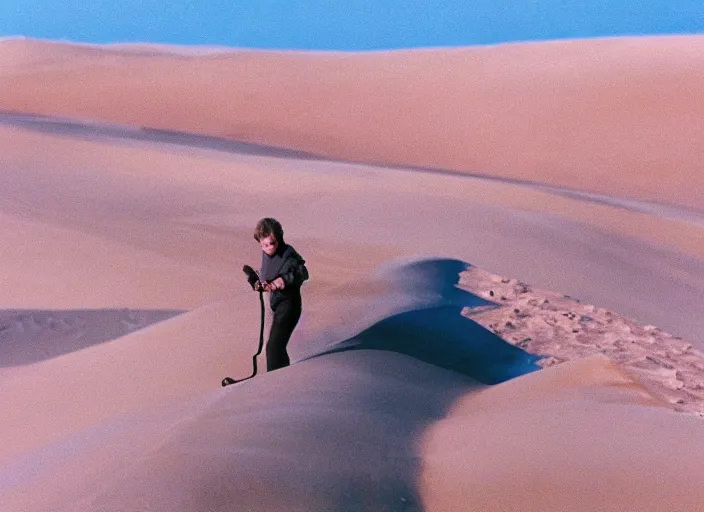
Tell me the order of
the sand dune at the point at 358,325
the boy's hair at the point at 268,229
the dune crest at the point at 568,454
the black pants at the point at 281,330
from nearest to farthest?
the dune crest at the point at 568,454 → the sand dune at the point at 358,325 → the boy's hair at the point at 268,229 → the black pants at the point at 281,330

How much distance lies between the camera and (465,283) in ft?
25.8

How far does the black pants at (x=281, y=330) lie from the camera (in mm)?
4770

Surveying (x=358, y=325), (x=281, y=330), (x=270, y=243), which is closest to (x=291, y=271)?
(x=270, y=243)

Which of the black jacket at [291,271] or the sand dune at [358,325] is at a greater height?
the black jacket at [291,271]

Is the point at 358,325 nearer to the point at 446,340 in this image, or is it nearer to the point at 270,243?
the point at 446,340

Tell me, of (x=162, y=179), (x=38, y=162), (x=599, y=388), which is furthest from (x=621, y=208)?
(x=599, y=388)

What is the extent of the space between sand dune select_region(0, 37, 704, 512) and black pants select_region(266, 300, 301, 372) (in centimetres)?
22

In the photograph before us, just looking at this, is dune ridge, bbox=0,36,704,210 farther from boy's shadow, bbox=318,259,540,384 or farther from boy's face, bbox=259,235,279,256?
boy's face, bbox=259,235,279,256

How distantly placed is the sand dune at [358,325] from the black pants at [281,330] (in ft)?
0.73

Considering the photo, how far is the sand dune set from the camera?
3.24 metres

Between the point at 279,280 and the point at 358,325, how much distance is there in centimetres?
144

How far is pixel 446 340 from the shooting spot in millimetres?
6098

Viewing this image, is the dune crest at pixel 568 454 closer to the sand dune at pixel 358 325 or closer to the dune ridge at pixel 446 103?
the sand dune at pixel 358 325

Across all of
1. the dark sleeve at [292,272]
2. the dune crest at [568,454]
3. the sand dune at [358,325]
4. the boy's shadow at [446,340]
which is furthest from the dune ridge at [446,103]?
the dark sleeve at [292,272]
